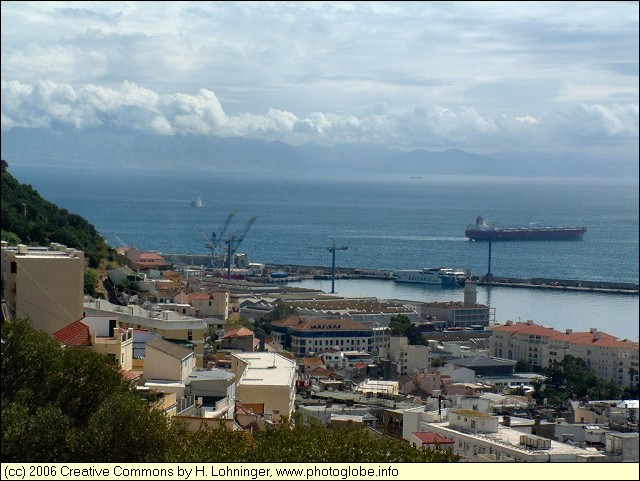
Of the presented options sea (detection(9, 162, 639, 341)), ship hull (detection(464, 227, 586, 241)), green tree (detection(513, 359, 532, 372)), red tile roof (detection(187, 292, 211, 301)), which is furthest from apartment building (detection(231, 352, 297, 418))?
ship hull (detection(464, 227, 586, 241))

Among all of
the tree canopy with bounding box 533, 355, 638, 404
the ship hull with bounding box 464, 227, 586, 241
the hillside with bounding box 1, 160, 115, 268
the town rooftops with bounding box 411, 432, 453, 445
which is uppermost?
the ship hull with bounding box 464, 227, 586, 241

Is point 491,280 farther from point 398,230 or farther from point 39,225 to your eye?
point 39,225

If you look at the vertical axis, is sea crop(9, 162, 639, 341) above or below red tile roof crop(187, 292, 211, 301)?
above

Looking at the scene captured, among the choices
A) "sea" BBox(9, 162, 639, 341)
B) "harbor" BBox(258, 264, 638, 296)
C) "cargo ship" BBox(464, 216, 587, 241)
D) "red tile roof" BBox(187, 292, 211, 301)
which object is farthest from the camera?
"cargo ship" BBox(464, 216, 587, 241)

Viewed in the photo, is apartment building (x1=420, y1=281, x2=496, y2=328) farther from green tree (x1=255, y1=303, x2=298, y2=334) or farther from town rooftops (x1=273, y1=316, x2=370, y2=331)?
town rooftops (x1=273, y1=316, x2=370, y2=331)

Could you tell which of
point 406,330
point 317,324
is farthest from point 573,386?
point 317,324

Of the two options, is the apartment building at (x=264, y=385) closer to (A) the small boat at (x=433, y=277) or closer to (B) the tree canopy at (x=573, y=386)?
(B) the tree canopy at (x=573, y=386)
